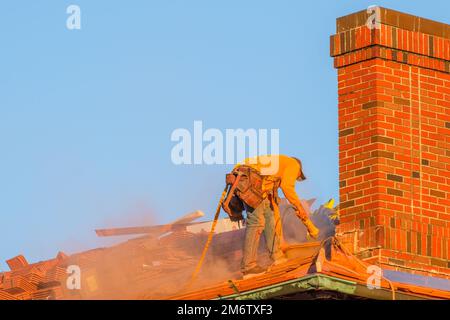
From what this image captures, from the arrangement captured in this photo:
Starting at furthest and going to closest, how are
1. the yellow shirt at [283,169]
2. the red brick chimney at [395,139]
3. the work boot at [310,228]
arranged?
the work boot at [310,228] → the yellow shirt at [283,169] → the red brick chimney at [395,139]

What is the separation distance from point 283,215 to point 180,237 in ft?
6.75

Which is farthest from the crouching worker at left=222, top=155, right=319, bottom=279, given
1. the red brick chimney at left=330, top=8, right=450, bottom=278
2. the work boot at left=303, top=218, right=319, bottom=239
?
the red brick chimney at left=330, top=8, right=450, bottom=278

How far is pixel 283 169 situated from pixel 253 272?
181 cm

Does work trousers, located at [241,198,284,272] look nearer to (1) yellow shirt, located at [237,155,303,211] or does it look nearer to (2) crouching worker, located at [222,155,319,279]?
(2) crouching worker, located at [222,155,319,279]

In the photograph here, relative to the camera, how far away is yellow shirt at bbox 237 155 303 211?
79.7 ft

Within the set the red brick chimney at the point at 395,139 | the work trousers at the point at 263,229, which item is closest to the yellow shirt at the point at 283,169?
the work trousers at the point at 263,229

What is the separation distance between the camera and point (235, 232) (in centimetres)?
2652

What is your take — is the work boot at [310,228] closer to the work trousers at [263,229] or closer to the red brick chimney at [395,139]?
the work trousers at [263,229]

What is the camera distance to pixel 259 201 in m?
23.9

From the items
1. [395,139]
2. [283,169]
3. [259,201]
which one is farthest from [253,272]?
[395,139]

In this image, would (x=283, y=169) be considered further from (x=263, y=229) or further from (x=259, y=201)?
(x=263, y=229)

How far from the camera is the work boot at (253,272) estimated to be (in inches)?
918
